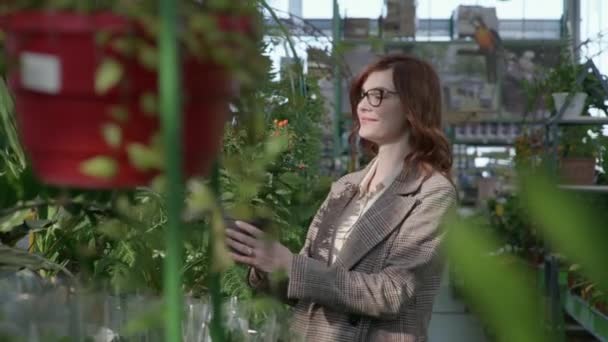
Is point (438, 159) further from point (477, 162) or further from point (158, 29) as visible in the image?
point (477, 162)

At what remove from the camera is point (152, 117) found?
0.50m

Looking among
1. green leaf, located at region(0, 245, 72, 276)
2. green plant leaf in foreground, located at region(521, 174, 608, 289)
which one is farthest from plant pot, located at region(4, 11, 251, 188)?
green leaf, located at region(0, 245, 72, 276)

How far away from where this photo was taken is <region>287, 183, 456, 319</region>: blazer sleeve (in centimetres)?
178

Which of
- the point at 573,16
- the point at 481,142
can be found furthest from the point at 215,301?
the point at 573,16

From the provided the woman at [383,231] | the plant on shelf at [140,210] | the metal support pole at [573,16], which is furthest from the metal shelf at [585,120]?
the metal support pole at [573,16]

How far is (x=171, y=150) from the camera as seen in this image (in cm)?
41

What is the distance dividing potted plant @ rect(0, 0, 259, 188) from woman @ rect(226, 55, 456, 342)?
1.04 m

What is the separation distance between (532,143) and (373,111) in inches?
→ 173

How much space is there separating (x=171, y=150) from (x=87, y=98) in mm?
117

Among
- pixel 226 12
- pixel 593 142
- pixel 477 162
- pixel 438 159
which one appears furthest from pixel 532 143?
pixel 226 12

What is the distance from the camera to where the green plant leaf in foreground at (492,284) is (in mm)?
251

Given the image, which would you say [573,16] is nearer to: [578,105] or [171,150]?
[578,105]

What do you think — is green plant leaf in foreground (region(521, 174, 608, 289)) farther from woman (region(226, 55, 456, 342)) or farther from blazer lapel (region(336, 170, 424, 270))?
blazer lapel (region(336, 170, 424, 270))

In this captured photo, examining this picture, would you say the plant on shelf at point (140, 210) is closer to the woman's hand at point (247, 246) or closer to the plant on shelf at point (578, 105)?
the woman's hand at point (247, 246)
